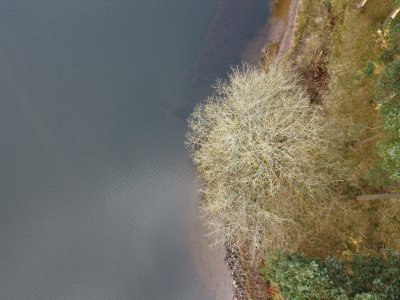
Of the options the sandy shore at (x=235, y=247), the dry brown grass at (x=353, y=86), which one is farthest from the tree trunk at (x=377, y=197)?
the sandy shore at (x=235, y=247)

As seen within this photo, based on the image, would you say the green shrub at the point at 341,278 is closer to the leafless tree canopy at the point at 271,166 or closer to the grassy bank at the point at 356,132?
the grassy bank at the point at 356,132

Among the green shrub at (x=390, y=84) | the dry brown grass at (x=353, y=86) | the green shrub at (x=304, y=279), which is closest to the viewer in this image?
the green shrub at (x=304, y=279)

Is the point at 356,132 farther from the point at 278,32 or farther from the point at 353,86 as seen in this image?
the point at 278,32

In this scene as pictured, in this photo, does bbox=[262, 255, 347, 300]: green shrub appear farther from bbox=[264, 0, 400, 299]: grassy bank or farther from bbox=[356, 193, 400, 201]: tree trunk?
bbox=[356, 193, 400, 201]: tree trunk

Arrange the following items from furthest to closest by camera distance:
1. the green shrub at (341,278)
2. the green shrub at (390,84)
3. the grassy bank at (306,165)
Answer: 1. the grassy bank at (306,165)
2. the green shrub at (390,84)
3. the green shrub at (341,278)

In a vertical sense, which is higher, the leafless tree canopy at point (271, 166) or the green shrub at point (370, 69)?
the green shrub at point (370, 69)

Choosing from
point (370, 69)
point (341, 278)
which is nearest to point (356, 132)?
point (370, 69)
